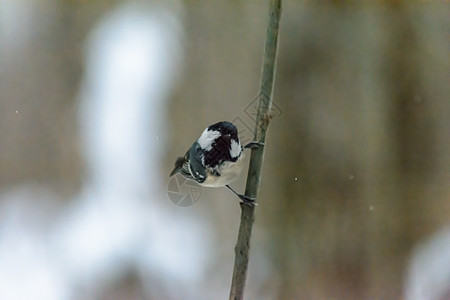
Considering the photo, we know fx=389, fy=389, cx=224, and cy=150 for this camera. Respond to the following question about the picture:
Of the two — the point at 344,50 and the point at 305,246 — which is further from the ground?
the point at 344,50

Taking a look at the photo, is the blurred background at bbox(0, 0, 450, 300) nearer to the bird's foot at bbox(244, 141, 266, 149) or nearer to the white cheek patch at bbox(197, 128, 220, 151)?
the white cheek patch at bbox(197, 128, 220, 151)

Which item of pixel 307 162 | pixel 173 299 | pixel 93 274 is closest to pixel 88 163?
pixel 93 274

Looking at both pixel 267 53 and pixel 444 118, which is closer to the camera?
pixel 267 53

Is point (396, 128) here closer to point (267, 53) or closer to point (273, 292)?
point (273, 292)

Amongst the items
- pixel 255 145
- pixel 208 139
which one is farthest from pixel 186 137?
pixel 255 145

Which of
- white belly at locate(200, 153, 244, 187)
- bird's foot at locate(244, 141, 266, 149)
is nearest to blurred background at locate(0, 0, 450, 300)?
white belly at locate(200, 153, 244, 187)

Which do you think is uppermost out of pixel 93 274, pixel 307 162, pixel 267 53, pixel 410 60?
pixel 410 60

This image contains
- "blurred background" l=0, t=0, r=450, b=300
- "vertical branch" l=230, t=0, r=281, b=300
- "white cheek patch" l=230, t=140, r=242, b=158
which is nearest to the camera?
"vertical branch" l=230, t=0, r=281, b=300
